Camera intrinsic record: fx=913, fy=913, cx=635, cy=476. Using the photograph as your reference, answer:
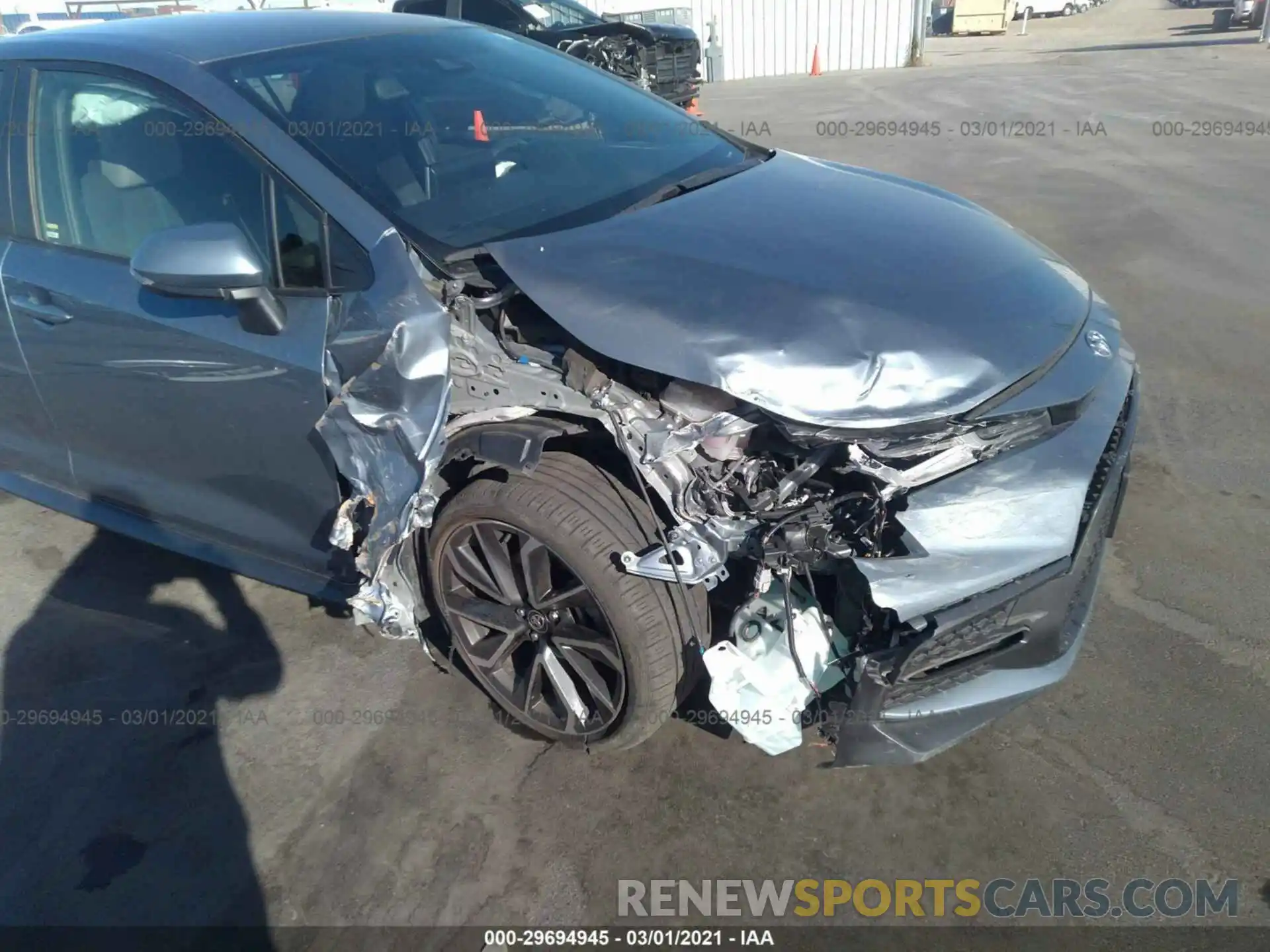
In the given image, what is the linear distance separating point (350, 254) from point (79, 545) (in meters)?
2.33

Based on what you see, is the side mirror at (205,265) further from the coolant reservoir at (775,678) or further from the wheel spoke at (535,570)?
the coolant reservoir at (775,678)

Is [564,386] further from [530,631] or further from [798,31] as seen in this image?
[798,31]

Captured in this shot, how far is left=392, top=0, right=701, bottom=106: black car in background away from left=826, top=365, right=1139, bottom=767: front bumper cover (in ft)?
33.8

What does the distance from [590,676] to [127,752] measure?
1.48 meters

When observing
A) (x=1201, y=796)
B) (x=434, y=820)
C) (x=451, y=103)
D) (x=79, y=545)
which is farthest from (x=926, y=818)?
(x=79, y=545)

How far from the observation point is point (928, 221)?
2797 millimetres

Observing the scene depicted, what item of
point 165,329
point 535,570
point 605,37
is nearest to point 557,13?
point 605,37

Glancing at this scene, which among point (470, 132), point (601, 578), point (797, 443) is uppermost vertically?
point (470, 132)

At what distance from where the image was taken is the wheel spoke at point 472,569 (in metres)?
2.62

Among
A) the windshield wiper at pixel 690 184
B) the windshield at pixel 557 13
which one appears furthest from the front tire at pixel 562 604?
the windshield at pixel 557 13

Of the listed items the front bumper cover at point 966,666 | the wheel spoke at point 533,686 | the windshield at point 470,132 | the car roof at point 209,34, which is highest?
the car roof at point 209,34

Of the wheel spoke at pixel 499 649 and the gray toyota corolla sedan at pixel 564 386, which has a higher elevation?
the gray toyota corolla sedan at pixel 564 386

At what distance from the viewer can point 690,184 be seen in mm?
2996

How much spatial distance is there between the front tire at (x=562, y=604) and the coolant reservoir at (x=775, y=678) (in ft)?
0.45
